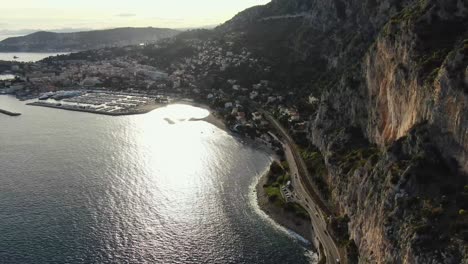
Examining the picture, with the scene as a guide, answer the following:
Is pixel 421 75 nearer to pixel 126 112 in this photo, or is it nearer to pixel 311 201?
pixel 311 201

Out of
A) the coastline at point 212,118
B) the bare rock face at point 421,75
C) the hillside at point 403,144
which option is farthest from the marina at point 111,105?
the bare rock face at point 421,75

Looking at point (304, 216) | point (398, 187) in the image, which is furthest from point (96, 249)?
point (398, 187)

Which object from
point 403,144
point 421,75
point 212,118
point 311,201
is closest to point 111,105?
point 212,118

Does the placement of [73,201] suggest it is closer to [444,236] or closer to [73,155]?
[73,155]

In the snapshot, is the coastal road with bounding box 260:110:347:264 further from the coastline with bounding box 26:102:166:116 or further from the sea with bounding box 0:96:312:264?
the coastline with bounding box 26:102:166:116

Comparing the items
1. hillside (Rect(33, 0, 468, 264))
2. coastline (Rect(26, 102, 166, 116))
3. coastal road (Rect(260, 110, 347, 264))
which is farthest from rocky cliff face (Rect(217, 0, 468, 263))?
coastline (Rect(26, 102, 166, 116))
